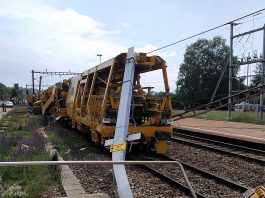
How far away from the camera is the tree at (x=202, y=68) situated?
284ft

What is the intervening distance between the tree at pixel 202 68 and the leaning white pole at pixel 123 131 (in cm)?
7282

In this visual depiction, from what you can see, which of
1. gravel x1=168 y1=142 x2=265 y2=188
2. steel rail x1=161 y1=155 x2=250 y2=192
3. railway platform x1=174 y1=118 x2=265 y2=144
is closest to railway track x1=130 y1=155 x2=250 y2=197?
steel rail x1=161 y1=155 x2=250 y2=192

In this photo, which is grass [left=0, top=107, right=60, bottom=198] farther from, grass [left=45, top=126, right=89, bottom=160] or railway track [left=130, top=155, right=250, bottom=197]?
railway track [left=130, top=155, right=250, bottom=197]

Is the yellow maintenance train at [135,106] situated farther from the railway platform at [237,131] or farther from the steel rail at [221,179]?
the railway platform at [237,131]

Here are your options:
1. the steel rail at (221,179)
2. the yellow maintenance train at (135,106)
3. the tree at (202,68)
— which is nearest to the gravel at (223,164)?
the steel rail at (221,179)

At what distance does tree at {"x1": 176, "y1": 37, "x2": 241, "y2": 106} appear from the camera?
86.7 m

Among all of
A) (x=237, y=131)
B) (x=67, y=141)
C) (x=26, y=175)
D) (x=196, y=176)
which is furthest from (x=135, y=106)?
(x=237, y=131)

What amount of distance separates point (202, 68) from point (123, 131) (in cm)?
8360

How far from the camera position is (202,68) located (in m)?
91.2

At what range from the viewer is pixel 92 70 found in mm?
15312

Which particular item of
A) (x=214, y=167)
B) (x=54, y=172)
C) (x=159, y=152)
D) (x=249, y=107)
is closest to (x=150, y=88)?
(x=159, y=152)

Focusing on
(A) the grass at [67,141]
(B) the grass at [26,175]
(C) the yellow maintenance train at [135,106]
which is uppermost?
(C) the yellow maintenance train at [135,106]

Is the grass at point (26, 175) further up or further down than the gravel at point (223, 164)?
further up

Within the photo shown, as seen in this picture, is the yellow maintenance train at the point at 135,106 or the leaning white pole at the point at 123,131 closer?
the leaning white pole at the point at 123,131
